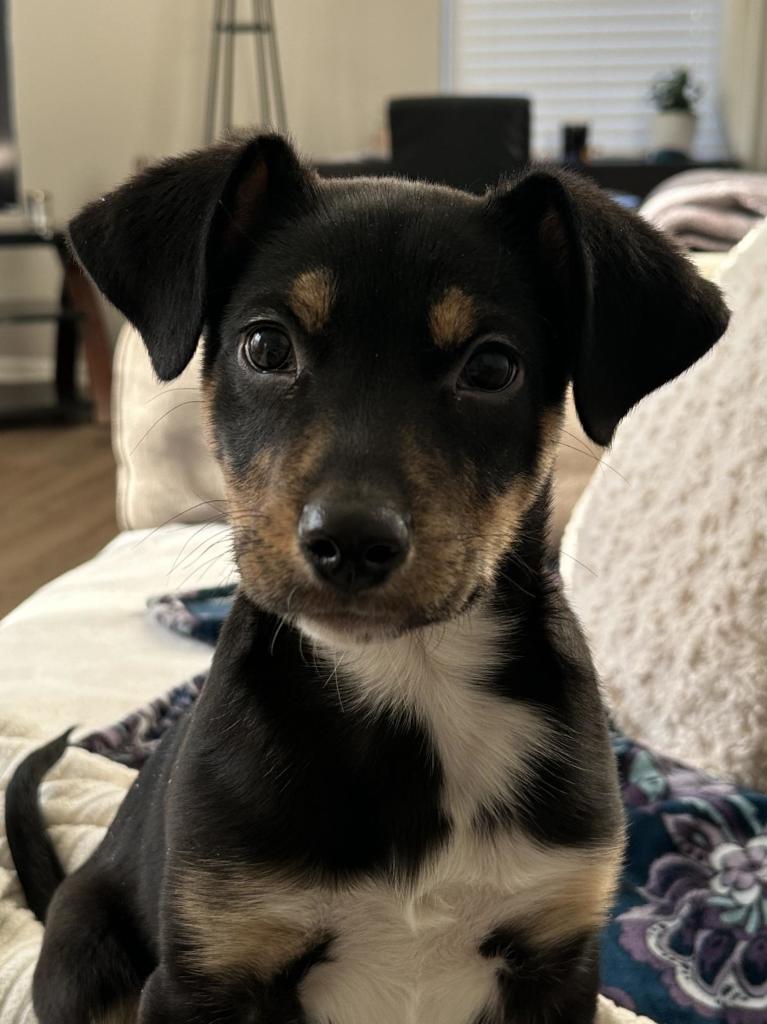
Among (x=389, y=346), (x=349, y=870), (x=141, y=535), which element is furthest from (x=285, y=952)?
(x=141, y=535)

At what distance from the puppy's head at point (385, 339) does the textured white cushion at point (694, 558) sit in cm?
65

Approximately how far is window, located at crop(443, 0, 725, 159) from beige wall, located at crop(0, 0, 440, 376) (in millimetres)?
283

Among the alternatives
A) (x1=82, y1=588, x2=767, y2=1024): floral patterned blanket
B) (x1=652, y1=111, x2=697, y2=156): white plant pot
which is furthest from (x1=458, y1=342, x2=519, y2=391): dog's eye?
(x1=652, y1=111, x2=697, y2=156): white plant pot

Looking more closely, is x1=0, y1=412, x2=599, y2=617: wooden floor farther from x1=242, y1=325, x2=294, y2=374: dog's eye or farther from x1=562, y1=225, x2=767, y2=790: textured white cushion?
x1=242, y1=325, x2=294, y2=374: dog's eye

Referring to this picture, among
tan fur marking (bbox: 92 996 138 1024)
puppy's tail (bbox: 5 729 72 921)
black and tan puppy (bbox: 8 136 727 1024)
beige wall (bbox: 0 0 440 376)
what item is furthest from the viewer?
beige wall (bbox: 0 0 440 376)

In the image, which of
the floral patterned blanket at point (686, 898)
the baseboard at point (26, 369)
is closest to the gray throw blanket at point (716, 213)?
the floral patterned blanket at point (686, 898)

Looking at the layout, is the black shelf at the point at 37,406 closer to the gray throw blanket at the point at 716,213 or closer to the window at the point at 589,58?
the window at the point at 589,58

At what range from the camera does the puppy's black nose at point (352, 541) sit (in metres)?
1.02

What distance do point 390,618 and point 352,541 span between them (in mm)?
111

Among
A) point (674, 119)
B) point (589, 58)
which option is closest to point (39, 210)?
point (589, 58)

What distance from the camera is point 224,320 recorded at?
1303mm

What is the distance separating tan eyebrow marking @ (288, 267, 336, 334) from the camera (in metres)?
1.17

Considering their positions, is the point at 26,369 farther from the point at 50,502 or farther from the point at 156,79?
the point at 50,502

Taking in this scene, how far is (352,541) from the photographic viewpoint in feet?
3.36
